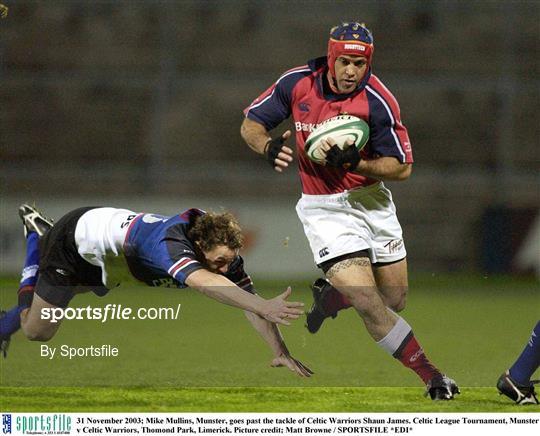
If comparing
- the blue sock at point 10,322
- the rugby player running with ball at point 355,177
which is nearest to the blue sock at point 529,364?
the rugby player running with ball at point 355,177

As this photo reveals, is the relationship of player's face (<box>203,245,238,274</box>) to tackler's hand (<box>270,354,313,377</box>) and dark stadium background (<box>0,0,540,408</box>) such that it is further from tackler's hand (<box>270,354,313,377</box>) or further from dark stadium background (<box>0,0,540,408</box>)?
dark stadium background (<box>0,0,540,408</box>)

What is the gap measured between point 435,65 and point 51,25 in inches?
256

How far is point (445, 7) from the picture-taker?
18719 mm

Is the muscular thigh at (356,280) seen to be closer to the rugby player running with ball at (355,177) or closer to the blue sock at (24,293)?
the rugby player running with ball at (355,177)

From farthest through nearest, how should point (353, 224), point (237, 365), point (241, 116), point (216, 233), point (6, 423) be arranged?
point (241, 116) < point (237, 365) < point (353, 224) < point (216, 233) < point (6, 423)

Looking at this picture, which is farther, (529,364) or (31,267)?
(31,267)

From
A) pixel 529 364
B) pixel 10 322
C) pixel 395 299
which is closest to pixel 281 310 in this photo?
pixel 529 364

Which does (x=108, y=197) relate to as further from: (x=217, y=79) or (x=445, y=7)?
(x=445, y=7)

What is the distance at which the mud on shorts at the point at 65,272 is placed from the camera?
7.08 m

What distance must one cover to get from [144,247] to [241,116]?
11.5m

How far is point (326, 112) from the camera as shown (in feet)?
21.2

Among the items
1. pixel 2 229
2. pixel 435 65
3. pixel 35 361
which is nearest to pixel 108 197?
pixel 2 229

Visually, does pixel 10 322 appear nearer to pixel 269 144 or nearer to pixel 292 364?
pixel 292 364

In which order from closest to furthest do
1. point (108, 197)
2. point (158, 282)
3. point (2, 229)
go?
point (158, 282) < point (2, 229) < point (108, 197)
